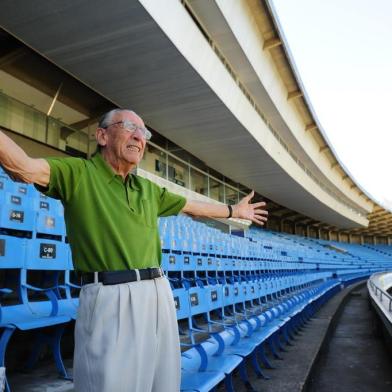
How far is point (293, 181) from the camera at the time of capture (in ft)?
53.0

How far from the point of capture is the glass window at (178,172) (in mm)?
12058

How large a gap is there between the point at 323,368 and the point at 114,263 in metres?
4.38

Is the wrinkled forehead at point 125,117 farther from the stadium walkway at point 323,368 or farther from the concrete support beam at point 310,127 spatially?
the concrete support beam at point 310,127

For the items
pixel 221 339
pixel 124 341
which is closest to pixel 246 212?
pixel 124 341

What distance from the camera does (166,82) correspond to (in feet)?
25.6

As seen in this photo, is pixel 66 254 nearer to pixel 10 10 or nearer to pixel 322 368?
pixel 322 368

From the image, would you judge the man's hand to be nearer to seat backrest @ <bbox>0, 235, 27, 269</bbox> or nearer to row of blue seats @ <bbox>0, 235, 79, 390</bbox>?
row of blue seats @ <bbox>0, 235, 79, 390</bbox>

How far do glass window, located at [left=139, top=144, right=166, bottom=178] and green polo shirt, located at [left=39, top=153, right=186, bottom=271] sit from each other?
928 centimetres

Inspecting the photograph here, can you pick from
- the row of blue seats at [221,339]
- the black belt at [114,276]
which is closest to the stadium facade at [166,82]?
the row of blue seats at [221,339]

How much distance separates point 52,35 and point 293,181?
479 inches

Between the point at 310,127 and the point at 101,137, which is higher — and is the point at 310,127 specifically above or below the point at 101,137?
above


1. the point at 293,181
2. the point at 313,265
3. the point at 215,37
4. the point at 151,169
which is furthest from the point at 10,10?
the point at 313,265

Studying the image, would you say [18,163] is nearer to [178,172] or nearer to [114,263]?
[114,263]

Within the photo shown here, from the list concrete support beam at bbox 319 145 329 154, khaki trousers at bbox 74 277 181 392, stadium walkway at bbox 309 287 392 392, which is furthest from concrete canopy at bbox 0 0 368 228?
concrete support beam at bbox 319 145 329 154
